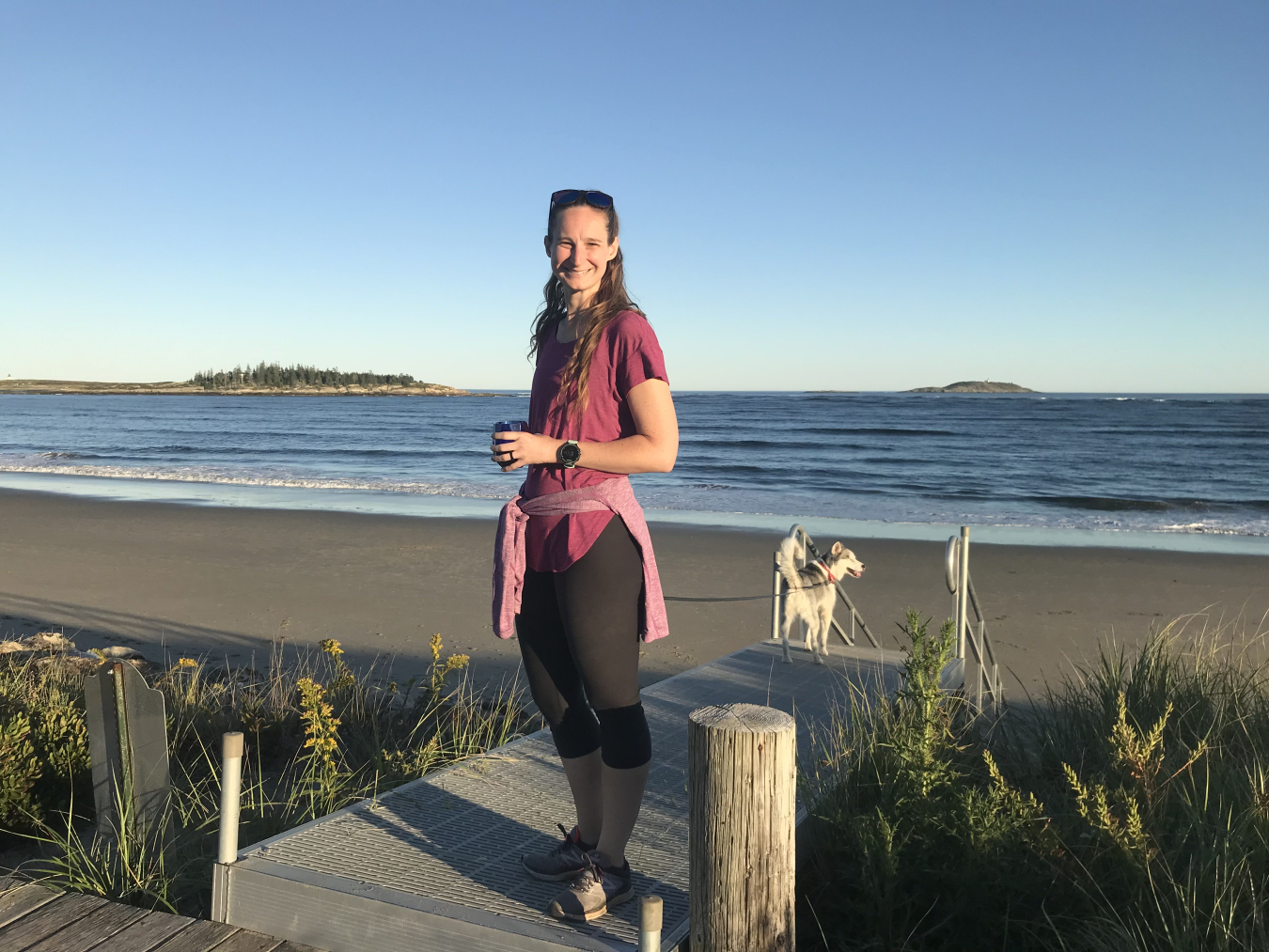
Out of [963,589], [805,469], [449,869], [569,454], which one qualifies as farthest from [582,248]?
[805,469]

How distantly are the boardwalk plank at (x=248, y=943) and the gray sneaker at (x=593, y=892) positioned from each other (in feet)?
2.74

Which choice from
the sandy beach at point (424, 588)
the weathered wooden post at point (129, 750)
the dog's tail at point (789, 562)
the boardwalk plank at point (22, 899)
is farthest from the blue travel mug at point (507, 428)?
the sandy beach at point (424, 588)

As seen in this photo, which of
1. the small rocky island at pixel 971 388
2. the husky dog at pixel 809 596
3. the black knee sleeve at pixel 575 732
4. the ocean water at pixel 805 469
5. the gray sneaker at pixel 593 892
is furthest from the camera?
the small rocky island at pixel 971 388

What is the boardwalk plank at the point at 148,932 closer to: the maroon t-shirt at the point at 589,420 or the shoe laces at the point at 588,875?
the shoe laces at the point at 588,875

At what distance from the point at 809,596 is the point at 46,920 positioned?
438 cm

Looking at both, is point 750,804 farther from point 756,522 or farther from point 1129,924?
point 756,522

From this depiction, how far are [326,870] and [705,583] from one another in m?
8.26

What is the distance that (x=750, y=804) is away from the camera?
2.24m

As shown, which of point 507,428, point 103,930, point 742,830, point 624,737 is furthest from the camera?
point 103,930

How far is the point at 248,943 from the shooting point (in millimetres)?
2715

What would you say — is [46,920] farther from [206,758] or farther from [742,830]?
[742,830]

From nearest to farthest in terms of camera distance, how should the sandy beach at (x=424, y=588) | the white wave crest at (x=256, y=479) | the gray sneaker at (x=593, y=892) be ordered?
the gray sneaker at (x=593, y=892), the sandy beach at (x=424, y=588), the white wave crest at (x=256, y=479)

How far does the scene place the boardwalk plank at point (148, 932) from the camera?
2664mm

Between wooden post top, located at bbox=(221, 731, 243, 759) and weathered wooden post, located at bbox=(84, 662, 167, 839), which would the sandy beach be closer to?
weathered wooden post, located at bbox=(84, 662, 167, 839)
